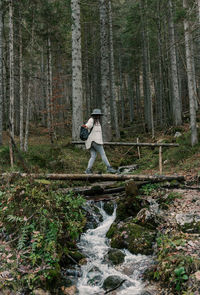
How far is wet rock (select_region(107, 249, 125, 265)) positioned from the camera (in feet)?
15.9

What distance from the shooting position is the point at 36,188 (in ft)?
18.7

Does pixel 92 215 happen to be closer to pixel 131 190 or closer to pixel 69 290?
pixel 131 190

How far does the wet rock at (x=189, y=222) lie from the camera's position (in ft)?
15.6

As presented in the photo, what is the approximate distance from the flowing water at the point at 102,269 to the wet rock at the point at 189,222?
3.20 ft

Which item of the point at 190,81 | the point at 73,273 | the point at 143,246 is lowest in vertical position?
the point at 73,273

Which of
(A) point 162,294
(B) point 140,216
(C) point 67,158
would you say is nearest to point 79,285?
(A) point 162,294

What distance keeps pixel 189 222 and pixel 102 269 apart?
6.75ft

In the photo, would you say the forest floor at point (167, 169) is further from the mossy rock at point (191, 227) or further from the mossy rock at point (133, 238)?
the mossy rock at point (133, 238)

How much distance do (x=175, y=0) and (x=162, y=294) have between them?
2206 cm

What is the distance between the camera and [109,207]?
21.8 feet

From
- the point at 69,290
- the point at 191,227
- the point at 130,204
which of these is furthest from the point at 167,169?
the point at 69,290

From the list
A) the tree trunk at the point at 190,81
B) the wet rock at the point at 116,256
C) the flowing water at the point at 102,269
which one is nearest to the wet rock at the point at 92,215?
the flowing water at the point at 102,269

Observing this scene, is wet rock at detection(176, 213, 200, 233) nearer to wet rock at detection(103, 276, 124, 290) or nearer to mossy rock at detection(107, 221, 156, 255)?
mossy rock at detection(107, 221, 156, 255)

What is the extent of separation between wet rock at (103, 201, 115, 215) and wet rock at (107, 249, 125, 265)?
155 cm
